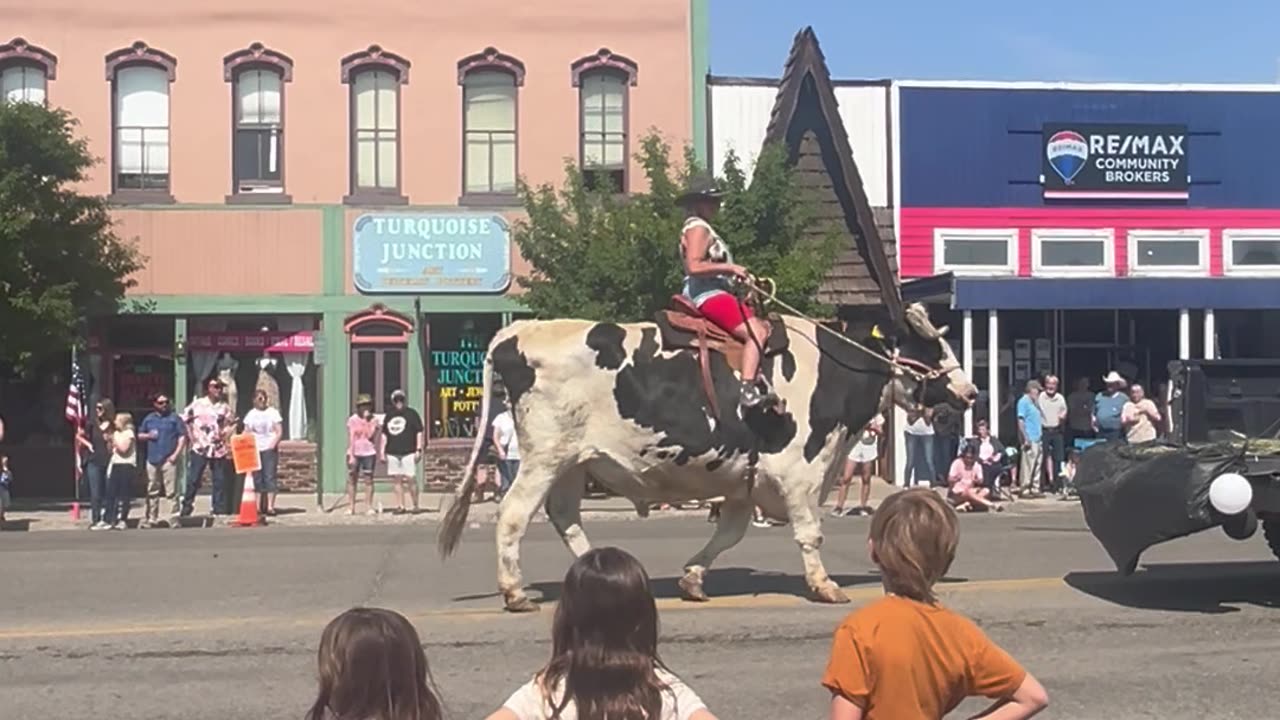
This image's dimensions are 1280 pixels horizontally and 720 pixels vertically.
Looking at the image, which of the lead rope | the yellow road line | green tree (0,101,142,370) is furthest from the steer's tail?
green tree (0,101,142,370)

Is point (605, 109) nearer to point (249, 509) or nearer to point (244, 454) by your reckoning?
point (244, 454)

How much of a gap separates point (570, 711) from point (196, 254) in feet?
72.3

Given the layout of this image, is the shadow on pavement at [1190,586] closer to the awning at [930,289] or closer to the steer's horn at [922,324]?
the steer's horn at [922,324]

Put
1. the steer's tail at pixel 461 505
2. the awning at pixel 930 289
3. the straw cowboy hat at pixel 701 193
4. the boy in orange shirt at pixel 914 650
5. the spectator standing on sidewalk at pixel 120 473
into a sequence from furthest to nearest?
1. the awning at pixel 930 289
2. the spectator standing on sidewalk at pixel 120 473
3. the steer's tail at pixel 461 505
4. the straw cowboy hat at pixel 701 193
5. the boy in orange shirt at pixel 914 650

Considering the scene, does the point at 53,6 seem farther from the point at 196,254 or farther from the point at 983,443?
the point at 983,443

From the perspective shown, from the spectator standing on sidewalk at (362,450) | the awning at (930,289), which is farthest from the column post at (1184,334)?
the spectator standing on sidewalk at (362,450)

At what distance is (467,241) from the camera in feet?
81.7

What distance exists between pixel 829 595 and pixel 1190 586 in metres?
2.97

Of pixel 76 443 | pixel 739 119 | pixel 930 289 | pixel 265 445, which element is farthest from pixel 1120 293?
pixel 76 443

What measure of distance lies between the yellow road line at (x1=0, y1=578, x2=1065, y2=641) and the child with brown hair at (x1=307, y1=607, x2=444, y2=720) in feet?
21.0

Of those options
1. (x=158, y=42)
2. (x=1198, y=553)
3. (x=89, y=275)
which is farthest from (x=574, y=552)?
(x=158, y=42)

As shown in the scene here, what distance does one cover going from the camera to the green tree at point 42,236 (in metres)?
20.8

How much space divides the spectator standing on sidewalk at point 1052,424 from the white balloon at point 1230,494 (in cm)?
1391

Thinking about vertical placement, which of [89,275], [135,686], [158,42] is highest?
[158,42]
